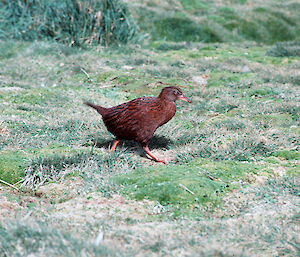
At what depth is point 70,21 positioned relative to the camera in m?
10.2

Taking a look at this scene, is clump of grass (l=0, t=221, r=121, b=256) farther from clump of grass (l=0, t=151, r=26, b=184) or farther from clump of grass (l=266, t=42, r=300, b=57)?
clump of grass (l=266, t=42, r=300, b=57)

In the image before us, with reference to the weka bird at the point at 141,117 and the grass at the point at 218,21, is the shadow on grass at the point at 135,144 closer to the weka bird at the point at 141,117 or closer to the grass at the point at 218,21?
the weka bird at the point at 141,117

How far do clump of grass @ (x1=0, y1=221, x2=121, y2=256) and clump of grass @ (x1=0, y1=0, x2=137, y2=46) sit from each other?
27.1 ft

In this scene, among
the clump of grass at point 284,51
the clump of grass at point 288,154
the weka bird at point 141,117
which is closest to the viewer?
the clump of grass at point 288,154

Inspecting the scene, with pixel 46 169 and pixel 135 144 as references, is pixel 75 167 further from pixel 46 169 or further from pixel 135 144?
pixel 135 144

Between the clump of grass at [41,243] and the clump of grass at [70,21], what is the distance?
8255 millimetres

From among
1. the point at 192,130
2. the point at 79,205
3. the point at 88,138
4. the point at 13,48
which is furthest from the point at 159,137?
the point at 13,48

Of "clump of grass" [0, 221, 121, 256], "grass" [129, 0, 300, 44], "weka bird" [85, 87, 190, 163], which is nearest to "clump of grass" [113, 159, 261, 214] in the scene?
"weka bird" [85, 87, 190, 163]

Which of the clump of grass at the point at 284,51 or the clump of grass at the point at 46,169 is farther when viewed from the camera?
the clump of grass at the point at 284,51

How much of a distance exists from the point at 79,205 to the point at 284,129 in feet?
9.66

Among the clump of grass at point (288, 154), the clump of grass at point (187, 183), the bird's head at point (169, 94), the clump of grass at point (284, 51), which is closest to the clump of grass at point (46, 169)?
the clump of grass at point (187, 183)

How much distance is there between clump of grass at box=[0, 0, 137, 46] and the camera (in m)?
10.2

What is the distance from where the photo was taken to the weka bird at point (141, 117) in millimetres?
4391

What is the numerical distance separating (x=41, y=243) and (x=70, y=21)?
28.4 ft
